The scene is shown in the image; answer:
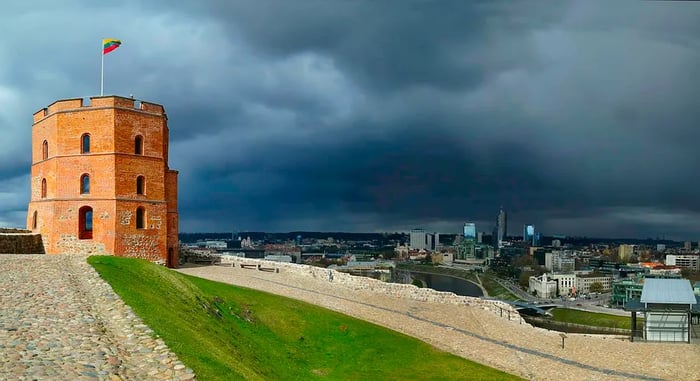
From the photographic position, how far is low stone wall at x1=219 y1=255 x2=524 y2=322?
93.5 feet

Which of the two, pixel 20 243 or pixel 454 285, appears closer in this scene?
pixel 20 243

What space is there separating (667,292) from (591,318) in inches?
2608

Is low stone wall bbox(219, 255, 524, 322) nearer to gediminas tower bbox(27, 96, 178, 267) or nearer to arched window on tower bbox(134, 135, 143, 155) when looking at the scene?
gediminas tower bbox(27, 96, 178, 267)

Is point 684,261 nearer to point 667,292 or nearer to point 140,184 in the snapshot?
point 667,292

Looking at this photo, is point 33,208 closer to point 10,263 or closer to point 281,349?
point 10,263

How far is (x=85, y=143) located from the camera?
29594 millimetres

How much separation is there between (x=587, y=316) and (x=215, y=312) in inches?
3347

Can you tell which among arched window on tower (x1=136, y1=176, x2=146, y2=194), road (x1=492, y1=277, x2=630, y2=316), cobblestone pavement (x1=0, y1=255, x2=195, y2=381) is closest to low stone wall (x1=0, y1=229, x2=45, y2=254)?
arched window on tower (x1=136, y1=176, x2=146, y2=194)

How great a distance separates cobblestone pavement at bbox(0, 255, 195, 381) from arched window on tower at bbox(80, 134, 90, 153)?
15.7 meters

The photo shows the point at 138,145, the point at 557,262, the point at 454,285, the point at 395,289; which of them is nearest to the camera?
the point at 138,145

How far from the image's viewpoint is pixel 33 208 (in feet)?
104

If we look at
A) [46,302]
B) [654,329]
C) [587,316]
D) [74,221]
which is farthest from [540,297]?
[46,302]

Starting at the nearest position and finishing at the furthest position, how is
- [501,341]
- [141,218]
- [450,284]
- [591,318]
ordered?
1. [501,341]
2. [141,218]
3. [591,318]
4. [450,284]

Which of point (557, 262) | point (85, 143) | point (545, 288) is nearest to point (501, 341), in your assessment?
point (85, 143)
